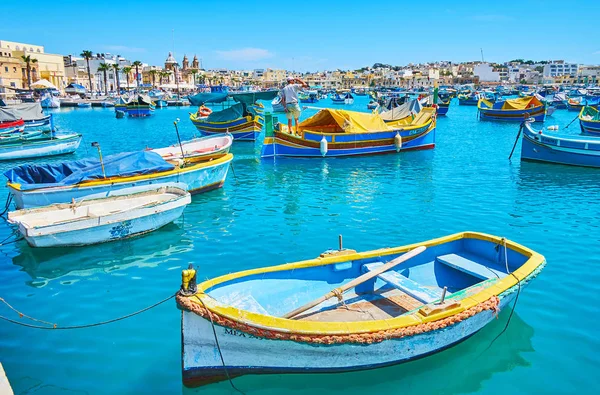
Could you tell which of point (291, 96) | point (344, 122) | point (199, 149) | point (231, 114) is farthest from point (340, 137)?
point (231, 114)

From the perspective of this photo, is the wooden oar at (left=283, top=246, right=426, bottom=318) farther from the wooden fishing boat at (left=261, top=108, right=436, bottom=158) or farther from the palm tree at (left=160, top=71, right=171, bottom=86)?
the palm tree at (left=160, top=71, right=171, bottom=86)

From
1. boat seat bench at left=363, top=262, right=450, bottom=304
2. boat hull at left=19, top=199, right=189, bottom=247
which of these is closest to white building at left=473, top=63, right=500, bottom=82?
boat hull at left=19, top=199, right=189, bottom=247

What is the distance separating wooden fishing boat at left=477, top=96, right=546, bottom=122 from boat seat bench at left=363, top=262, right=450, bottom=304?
1852 inches

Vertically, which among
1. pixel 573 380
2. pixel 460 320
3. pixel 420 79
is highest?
pixel 420 79

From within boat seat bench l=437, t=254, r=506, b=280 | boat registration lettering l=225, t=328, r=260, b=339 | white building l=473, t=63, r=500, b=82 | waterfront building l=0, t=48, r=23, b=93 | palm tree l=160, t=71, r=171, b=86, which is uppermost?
white building l=473, t=63, r=500, b=82

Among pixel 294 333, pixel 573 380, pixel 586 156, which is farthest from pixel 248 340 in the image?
pixel 586 156

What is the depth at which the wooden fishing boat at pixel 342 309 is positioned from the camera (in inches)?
223

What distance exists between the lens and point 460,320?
6270mm

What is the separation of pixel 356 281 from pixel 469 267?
2.83 meters

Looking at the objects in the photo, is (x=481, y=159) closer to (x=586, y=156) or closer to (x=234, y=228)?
(x=586, y=156)

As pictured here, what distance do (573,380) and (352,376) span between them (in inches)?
131

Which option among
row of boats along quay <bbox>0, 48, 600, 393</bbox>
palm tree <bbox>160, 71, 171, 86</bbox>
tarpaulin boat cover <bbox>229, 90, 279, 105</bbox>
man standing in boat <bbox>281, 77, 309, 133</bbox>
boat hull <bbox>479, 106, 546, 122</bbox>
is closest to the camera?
row of boats along quay <bbox>0, 48, 600, 393</bbox>

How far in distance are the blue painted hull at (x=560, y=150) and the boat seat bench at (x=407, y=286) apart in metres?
19.4

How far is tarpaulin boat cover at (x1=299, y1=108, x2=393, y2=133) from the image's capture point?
26.5 metres
